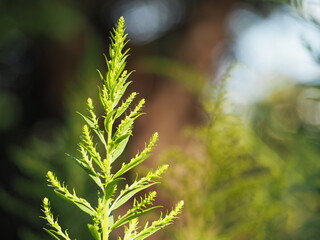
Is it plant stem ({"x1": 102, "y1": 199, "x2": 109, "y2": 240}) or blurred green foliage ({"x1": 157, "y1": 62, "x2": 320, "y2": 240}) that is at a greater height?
blurred green foliage ({"x1": 157, "y1": 62, "x2": 320, "y2": 240})

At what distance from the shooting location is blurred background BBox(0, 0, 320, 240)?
0.64 metres

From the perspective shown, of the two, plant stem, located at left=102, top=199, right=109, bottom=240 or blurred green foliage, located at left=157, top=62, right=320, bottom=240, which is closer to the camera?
plant stem, located at left=102, top=199, right=109, bottom=240

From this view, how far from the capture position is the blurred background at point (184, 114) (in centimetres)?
64

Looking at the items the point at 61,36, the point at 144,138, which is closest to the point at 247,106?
the point at 61,36

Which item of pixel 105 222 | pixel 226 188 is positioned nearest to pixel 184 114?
pixel 226 188

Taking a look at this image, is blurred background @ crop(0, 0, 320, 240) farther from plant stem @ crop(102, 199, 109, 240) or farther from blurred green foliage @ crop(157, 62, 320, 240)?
plant stem @ crop(102, 199, 109, 240)

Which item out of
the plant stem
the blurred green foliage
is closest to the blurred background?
the blurred green foliage

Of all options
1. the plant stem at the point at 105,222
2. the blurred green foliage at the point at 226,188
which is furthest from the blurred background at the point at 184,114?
the plant stem at the point at 105,222

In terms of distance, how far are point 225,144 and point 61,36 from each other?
2.23 meters

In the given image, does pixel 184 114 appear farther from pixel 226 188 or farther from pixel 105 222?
pixel 105 222

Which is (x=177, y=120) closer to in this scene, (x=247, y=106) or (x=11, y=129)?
(x=11, y=129)

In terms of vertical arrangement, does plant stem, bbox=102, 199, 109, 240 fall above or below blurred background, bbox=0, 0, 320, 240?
below

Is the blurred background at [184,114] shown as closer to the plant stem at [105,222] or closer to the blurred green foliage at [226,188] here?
the blurred green foliage at [226,188]

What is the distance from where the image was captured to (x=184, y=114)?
344 cm
